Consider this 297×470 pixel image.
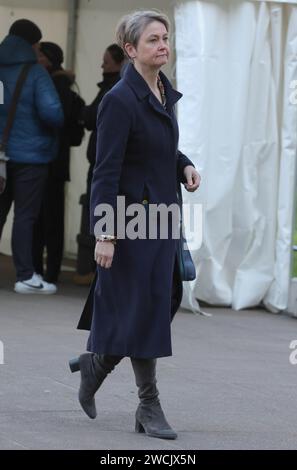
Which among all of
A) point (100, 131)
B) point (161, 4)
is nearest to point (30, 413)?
point (100, 131)

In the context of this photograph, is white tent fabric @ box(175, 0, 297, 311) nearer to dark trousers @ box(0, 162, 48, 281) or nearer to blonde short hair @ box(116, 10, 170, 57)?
dark trousers @ box(0, 162, 48, 281)

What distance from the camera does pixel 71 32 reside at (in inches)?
497

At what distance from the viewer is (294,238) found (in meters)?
10.1

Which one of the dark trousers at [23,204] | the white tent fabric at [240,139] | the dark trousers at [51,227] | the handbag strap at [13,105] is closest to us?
the white tent fabric at [240,139]

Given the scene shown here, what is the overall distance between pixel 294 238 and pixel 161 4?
2650 mm

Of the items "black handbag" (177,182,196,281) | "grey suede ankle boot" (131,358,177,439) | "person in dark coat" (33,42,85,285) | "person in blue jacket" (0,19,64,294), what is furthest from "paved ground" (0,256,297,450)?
"person in dark coat" (33,42,85,285)

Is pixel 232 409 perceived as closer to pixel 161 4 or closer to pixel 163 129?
pixel 163 129

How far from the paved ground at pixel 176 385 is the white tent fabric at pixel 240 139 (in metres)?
0.31

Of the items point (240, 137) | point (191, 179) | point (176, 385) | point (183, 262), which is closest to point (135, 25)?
point (191, 179)

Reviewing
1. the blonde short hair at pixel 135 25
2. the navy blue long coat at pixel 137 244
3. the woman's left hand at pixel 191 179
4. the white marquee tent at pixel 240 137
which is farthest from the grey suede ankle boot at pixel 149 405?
the white marquee tent at pixel 240 137

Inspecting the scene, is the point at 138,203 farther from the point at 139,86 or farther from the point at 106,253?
the point at 139,86

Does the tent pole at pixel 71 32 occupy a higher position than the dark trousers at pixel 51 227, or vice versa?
the tent pole at pixel 71 32

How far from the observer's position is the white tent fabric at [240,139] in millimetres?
9727

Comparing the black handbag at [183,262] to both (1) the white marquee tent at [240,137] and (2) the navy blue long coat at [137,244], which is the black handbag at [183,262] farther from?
(1) the white marquee tent at [240,137]
